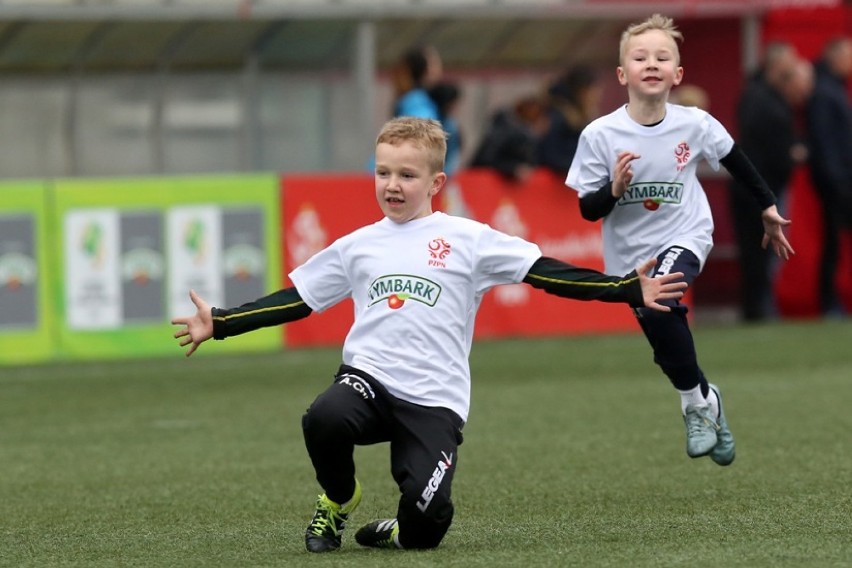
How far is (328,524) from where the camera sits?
6094mm

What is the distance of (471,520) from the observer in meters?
6.73

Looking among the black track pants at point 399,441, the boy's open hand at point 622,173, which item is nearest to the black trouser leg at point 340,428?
the black track pants at point 399,441

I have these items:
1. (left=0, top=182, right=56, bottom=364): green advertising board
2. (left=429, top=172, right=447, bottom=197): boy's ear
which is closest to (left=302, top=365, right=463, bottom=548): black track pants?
(left=429, top=172, right=447, bottom=197): boy's ear

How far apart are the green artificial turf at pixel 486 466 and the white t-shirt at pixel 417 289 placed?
58 centimetres

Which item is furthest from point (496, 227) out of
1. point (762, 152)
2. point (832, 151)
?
point (832, 151)

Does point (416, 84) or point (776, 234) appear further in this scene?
→ point (416, 84)

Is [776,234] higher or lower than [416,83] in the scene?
lower

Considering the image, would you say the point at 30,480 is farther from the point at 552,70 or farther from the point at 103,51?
the point at 552,70

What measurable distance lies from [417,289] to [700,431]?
180 centimetres

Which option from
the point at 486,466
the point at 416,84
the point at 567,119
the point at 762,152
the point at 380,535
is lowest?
the point at 486,466

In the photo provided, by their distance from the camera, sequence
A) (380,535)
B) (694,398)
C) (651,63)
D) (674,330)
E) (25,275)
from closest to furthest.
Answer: (380,535) < (651,63) < (674,330) < (694,398) < (25,275)

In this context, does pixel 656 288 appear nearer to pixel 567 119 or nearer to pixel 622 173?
pixel 622 173

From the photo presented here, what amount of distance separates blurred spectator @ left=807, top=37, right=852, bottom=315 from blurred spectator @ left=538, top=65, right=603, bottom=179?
2.56 metres

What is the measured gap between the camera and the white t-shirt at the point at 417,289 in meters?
6.00
